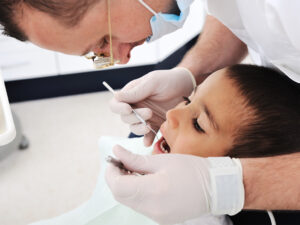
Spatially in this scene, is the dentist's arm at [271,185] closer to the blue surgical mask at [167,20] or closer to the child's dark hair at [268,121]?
the child's dark hair at [268,121]

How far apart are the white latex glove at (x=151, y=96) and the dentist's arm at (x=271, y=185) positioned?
480mm

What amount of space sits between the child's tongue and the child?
0.11 meters

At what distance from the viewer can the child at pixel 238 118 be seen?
1084 millimetres

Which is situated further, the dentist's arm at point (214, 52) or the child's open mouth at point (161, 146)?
the dentist's arm at point (214, 52)

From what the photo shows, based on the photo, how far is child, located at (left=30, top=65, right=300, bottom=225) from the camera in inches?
42.7

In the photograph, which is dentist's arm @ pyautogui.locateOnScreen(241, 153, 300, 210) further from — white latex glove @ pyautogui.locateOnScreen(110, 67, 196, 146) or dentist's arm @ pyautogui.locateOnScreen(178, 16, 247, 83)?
dentist's arm @ pyautogui.locateOnScreen(178, 16, 247, 83)

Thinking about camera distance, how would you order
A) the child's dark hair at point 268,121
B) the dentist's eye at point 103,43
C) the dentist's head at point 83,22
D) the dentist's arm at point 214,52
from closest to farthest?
the dentist's head at point 83,22 → the child's dark hair at point 268,121 → the dentist's eye at point 103,43 → the dentist's arm at point 214,52

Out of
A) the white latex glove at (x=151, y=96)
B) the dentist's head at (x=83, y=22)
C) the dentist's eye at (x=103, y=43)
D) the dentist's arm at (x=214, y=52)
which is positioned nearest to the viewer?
the dentist's head at (x=83, y=22)

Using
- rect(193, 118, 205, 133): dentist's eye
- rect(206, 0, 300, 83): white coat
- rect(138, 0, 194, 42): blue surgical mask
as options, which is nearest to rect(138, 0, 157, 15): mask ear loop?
rect(138, 0, 194, 42): blue surgical mask

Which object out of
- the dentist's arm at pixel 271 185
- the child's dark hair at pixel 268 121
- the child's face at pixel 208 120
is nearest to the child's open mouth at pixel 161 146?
the child's face at pixel 208 120

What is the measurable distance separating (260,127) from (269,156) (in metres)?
0.08

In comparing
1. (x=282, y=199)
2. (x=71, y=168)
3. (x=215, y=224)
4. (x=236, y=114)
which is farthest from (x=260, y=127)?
(x=71, y=168)

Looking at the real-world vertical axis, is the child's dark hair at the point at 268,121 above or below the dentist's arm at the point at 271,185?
above

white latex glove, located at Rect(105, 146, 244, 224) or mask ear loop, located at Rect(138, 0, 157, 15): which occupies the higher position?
mask ear loop, located at Rect(138, 0, 157, 15)
